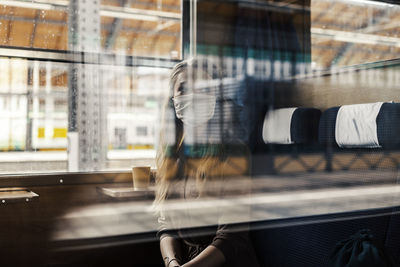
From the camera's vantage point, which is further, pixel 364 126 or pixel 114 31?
pixel 114 31

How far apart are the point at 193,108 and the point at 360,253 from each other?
81 centimetres

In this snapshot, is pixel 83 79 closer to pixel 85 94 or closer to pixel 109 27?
pixel 85 94

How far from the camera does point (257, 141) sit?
5.29 ft

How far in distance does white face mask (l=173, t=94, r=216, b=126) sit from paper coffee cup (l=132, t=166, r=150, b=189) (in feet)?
0.80

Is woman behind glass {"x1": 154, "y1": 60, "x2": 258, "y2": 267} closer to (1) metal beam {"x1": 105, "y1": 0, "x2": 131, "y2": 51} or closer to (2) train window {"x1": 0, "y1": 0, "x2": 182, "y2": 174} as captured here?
(2) train window {"x1": 0, "y1": 0, "x2": 182, "y2": 174}

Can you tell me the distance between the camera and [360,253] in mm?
1042

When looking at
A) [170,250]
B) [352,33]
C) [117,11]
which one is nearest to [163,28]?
[117,11]

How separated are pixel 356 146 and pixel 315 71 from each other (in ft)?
1.63

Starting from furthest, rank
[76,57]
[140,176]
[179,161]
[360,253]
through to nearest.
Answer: [179,161] < [140,176] < [76,57] < [360,253]

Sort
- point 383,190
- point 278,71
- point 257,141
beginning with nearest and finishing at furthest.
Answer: point 383,190
point 257,141
point 278,71

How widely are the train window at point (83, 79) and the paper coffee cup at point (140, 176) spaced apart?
42 millimetres

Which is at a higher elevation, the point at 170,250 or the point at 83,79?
the point at 83,79

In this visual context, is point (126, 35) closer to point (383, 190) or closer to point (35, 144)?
point (35, 144)

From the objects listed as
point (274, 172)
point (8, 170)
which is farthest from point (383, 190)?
point (8, 170)
